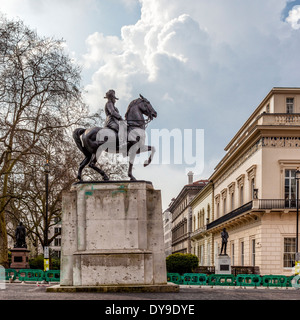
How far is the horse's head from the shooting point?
620 inches

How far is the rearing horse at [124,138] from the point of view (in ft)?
50.0

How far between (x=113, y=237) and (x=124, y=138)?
272 cm

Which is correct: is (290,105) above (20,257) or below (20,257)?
above

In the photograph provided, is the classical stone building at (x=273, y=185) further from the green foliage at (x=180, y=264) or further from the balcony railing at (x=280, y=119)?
the green foliage at (x=180, y=264)

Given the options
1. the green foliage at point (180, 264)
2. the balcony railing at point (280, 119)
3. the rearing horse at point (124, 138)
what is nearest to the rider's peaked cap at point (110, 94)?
the rearing horse at point (124, 138)

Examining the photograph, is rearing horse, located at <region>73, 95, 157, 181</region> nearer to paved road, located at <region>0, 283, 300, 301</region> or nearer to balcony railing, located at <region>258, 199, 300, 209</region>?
paved road, located at <region>0, 283, 300, 301</region>

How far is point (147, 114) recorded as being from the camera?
1580 cm

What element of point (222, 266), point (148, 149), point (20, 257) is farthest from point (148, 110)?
point (20, 257)

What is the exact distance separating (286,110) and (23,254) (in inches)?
856

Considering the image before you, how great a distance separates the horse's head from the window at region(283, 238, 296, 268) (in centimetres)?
2414

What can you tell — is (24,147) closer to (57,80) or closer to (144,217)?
(57,80)

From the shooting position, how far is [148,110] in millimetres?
15750

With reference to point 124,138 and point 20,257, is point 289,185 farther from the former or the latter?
point 124,138
